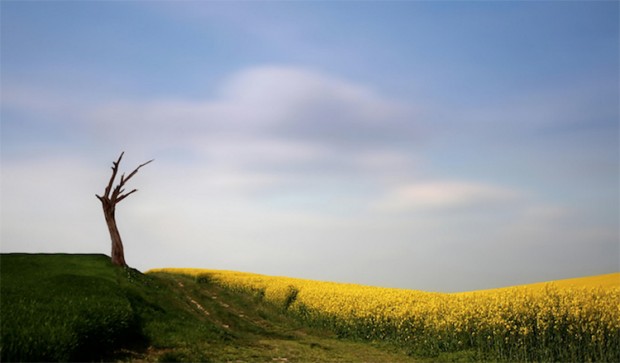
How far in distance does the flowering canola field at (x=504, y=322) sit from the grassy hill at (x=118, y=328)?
123 centimetres

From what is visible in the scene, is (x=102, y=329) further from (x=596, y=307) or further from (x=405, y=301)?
(x=596, y=307)

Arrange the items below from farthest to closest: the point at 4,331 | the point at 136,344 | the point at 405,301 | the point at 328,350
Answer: the point at 405,301, the point at 328,350, the point at 136,344, the point at 4,331

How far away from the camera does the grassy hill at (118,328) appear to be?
16.3 m

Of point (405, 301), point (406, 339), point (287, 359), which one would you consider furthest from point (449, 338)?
point (287, 359)

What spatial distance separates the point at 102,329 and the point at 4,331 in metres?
4.06

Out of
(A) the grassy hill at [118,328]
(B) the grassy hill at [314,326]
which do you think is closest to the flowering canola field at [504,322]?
(B) the grassy hill at [314,326]

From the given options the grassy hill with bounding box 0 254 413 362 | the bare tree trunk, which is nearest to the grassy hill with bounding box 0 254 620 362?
the grassy hill with bounding box 0 254 413 362

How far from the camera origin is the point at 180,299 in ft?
112

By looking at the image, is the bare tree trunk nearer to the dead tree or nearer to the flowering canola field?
the dead tree

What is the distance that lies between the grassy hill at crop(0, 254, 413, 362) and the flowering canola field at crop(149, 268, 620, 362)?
1.23 meters

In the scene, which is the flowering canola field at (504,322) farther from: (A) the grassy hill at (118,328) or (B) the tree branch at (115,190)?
(B) the tree branch at (115,190)

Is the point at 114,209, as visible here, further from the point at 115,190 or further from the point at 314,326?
the point at 314,326

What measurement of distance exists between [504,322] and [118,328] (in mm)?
14097

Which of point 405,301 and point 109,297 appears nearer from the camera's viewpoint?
point 109,297
